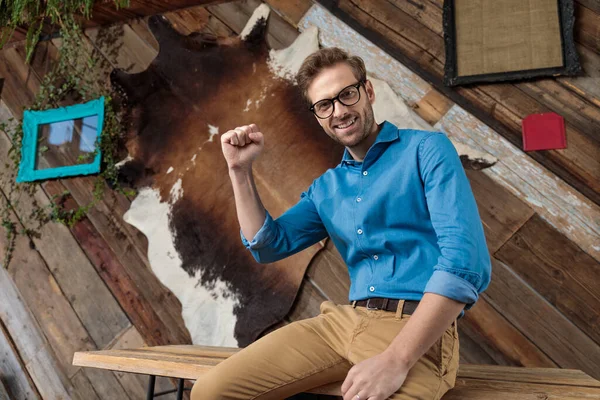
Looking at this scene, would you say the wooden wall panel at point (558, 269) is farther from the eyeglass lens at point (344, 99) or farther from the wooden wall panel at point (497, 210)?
the eyeglass lens at point (344, 99)

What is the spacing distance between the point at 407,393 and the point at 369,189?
0.47m

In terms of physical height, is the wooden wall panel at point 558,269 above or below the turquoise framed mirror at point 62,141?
above

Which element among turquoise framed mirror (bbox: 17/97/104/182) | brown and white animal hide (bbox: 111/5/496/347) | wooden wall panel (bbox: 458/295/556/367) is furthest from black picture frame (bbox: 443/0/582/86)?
turquoise framed mirror (bbox: 17/97/104/182)

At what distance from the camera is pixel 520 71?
7.14 ft

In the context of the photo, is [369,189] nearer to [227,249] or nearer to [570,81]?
[570,81]

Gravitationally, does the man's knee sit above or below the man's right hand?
below

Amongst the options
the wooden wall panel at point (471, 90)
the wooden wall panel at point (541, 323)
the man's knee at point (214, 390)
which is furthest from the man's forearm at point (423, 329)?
the wooden wall panel at point (471, 90)

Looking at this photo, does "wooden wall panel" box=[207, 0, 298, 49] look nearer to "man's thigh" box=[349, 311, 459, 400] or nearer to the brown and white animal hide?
the brown and white animal hide

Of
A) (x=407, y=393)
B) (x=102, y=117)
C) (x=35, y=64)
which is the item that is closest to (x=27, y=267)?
(x=102, y=117)

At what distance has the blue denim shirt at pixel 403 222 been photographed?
112 centimetres

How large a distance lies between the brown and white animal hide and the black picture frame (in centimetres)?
23

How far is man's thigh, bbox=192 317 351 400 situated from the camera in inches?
47.1

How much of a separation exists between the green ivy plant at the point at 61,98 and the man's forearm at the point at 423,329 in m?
2.07

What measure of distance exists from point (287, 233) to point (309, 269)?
37.8 inches
